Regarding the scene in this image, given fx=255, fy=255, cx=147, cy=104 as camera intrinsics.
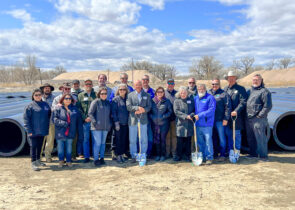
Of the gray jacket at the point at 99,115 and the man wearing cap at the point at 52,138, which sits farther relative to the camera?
the man wearing cap at the point at 52,138

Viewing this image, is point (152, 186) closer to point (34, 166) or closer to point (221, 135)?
point (221, 135)

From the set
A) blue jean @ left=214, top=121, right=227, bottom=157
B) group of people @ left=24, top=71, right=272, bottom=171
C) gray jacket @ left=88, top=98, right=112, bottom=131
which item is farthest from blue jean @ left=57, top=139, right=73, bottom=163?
blue jean @ left=214, top=121, right=227, bottom=157

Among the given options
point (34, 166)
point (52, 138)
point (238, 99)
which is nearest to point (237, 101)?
point (238, 99)

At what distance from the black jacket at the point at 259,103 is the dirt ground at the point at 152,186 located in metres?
1.09

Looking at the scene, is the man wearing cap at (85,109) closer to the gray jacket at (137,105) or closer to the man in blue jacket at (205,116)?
the gray jacket at (137,105)

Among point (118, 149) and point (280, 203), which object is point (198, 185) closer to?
point (280, 203)

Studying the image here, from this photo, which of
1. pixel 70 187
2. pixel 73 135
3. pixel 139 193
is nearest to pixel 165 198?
pixel 139 193

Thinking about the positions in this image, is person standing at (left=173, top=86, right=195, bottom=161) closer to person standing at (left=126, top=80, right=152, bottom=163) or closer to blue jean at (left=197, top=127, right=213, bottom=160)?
blue jean at (left=197, top=127, right=213, bottom=160)

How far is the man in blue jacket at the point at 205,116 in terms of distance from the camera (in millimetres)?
5406

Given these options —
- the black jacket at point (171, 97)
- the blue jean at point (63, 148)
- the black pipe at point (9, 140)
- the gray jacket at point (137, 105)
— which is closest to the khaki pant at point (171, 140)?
the black jacket at point (171, 97)

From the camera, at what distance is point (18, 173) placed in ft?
16.9

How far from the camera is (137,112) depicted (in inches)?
216

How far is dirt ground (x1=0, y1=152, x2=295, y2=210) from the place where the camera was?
3.72m

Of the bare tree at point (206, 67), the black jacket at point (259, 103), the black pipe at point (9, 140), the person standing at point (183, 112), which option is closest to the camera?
the black jacket at point (259, 103)
